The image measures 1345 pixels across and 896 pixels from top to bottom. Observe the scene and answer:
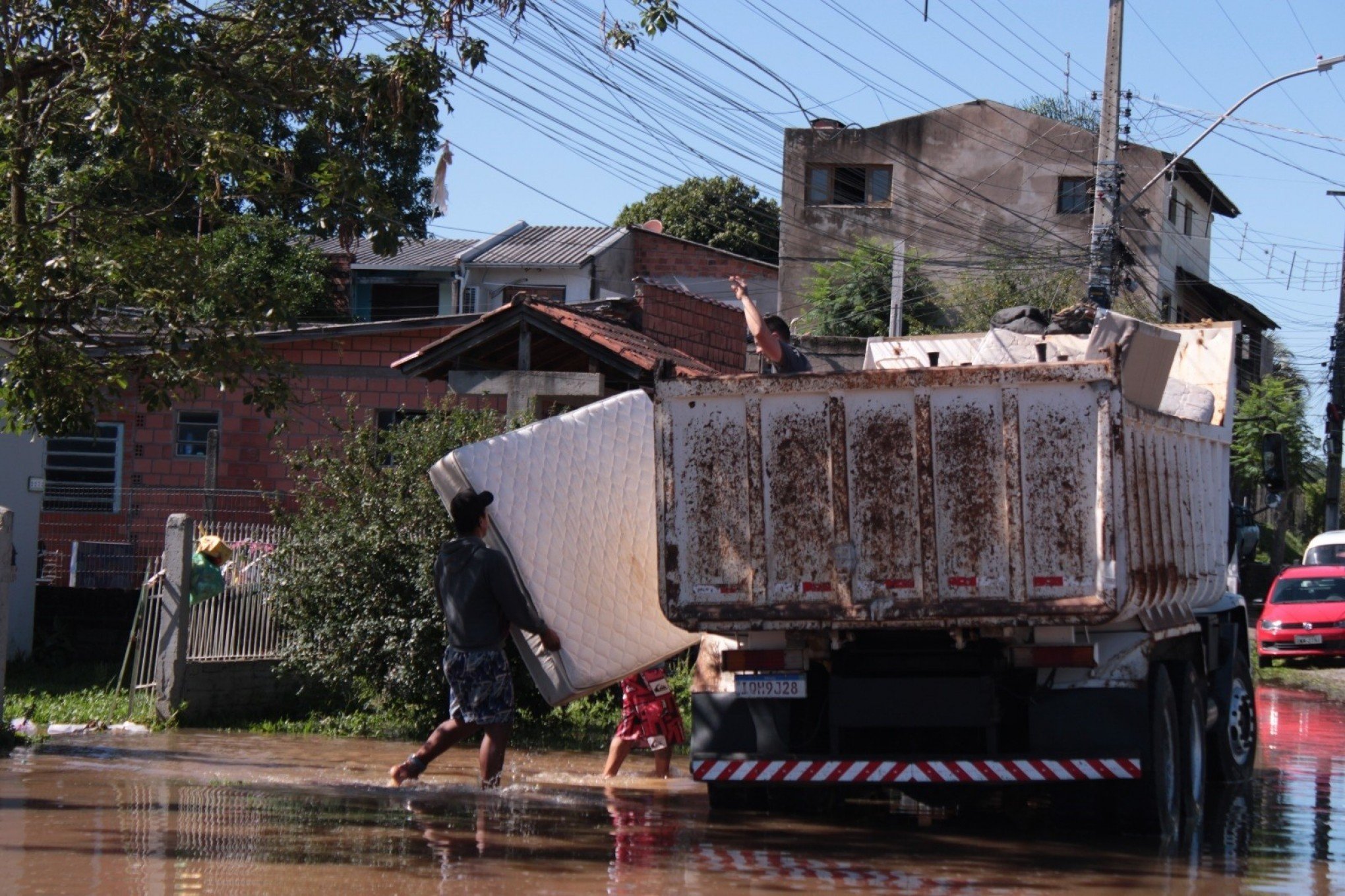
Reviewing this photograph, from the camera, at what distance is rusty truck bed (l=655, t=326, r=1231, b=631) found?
7.35 meters

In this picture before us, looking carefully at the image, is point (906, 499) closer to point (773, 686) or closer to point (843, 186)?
point (773, 686)

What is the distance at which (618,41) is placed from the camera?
35.2 feet

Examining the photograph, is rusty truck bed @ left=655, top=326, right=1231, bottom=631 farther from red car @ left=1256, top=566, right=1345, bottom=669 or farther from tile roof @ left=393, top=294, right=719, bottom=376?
red car @ left=1256, top=566, right=1345, bottom=669

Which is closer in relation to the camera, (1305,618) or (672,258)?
(1305,618)

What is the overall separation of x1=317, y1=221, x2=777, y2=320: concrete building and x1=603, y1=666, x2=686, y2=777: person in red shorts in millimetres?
28078

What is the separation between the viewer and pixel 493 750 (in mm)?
8781

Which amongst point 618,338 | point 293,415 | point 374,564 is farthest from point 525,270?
point 374,564

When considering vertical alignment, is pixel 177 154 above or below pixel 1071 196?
below

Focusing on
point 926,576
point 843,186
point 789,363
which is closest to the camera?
point 926,576

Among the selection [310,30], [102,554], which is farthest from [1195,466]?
[102,554]

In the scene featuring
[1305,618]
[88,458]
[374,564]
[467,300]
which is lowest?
[1305,618]

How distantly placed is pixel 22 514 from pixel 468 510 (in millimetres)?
8885

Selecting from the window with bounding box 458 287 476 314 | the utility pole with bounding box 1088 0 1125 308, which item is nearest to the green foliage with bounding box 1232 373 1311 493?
the utility pole with bounding box 1088 0 1125 308

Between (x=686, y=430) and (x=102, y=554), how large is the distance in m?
10.0
